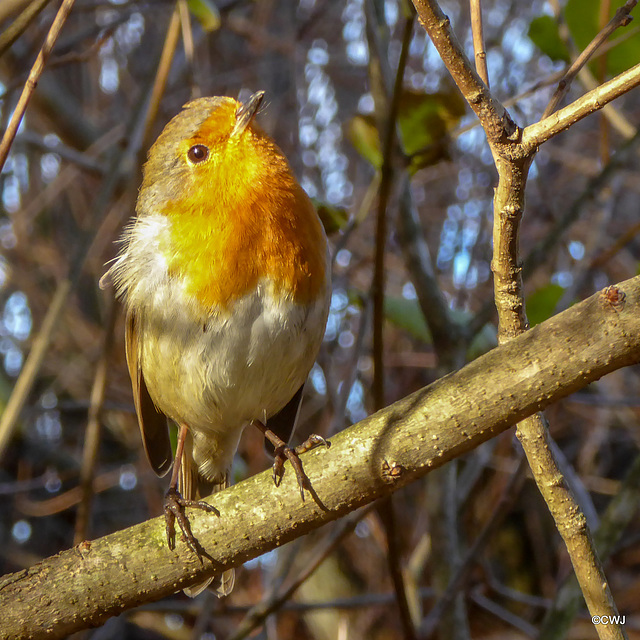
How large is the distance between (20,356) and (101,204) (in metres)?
2.76

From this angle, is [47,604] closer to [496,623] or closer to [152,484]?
[152,484]

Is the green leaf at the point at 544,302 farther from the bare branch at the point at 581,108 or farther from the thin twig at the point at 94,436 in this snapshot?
the thin twig at the point at 94,436

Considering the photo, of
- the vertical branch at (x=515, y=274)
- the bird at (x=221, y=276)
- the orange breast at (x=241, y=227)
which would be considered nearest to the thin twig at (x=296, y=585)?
the bird at (x=221, y=276)

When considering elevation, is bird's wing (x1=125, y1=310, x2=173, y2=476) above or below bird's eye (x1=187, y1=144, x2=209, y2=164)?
below

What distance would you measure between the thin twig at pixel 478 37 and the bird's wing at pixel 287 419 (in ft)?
5.52

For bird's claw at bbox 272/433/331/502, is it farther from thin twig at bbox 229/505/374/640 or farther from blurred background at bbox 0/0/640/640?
blurred background at bbox 0/0/640/640

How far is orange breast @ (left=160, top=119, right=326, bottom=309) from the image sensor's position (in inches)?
83.1

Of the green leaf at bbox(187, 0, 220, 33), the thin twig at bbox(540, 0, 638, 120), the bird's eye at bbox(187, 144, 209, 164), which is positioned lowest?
the bird's eye at bbox(187, 144, 209, 164)

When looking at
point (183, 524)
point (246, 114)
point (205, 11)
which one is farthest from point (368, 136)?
point (183, 524)

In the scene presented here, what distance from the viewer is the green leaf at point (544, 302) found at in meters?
2.39

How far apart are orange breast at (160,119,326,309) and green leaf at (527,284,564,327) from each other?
0.69 meters

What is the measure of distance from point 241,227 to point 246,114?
1.33 feet

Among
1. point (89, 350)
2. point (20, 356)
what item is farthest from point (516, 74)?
point (20, 356)

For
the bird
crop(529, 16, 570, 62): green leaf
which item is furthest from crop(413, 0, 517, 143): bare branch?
crop(529, 16, 570, 62): green leaf
